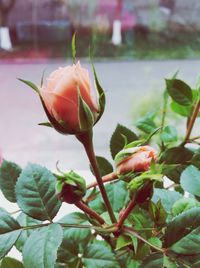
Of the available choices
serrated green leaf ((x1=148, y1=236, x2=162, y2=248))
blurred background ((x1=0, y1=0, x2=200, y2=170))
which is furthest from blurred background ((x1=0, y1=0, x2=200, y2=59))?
serrated green leaf ((x1=148, y1=236, x2=162, y2=248))

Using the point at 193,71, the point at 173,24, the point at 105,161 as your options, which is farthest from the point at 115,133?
the point at 173,24

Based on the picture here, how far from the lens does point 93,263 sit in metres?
0.26

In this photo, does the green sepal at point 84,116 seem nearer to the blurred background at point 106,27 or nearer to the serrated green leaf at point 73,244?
the serrated green leaf at point 73,244

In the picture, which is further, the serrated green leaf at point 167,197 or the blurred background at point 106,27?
the blurred background at point 106,27

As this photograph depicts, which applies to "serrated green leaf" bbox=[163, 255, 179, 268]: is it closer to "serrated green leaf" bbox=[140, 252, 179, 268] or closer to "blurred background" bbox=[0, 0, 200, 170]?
"serrated green leaf" bbox=[140, 252, 179, 268]

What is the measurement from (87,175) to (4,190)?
0.24 meters

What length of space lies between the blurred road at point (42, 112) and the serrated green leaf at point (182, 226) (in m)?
1.00

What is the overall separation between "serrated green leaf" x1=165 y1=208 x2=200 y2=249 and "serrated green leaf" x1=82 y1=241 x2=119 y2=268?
0.03 metres

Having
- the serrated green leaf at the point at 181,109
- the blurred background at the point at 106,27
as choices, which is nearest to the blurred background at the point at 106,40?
the blurred background at the point at 106,27

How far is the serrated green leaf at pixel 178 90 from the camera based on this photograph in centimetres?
32

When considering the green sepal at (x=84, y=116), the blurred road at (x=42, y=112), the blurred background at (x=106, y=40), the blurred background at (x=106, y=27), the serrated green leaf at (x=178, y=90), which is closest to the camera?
the green sepal at (x=84, y=116)

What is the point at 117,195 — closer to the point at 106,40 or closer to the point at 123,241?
the point at 123,241

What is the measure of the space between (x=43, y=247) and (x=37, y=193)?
0.03 m

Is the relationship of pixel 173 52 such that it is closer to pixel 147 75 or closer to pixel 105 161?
pixel 147 75
